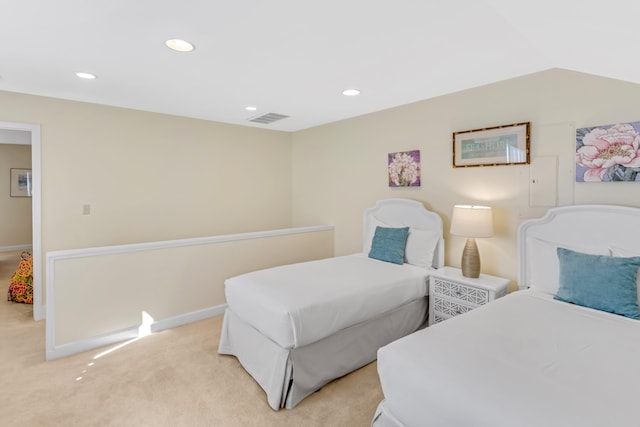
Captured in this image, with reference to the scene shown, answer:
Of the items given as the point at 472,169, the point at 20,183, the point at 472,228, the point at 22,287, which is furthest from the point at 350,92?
the point at 20,183

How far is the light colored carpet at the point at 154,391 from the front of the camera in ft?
6.37

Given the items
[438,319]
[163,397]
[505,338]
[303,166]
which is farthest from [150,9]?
[303,166]

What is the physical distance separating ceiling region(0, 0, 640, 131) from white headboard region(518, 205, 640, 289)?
0.86 metres

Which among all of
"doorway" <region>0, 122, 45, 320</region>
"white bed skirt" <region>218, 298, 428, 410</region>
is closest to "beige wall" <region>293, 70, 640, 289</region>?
"white bed skirt" <region>218, 298, 428, 410</region>

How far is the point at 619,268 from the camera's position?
1927 millimetres

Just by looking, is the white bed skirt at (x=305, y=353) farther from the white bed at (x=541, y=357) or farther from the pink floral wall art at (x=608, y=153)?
the pink floral wall art at (x=608, y=153)

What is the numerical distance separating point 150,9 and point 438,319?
3047mm

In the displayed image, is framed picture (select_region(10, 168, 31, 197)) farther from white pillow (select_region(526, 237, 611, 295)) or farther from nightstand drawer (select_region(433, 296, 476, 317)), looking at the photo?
white pillow (select_region(526, 237, 611, 295))

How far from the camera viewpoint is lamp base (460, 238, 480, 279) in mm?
2768

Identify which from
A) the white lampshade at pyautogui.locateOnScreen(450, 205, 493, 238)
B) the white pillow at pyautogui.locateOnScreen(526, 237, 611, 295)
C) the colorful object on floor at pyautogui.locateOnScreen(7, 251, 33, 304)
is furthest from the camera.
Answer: the colorful object on floor at pyautogui.locateOnScreen(7, 251, 33, 304)

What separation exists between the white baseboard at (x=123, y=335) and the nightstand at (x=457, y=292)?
2275 mm

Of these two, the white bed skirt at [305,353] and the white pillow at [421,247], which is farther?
the white pillow at [421,247]

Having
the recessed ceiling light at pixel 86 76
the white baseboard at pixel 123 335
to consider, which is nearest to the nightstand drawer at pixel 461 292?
the white baseboard at pixel 123 335

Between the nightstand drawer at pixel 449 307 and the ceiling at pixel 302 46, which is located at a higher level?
the ceiling at pixel 302 46
